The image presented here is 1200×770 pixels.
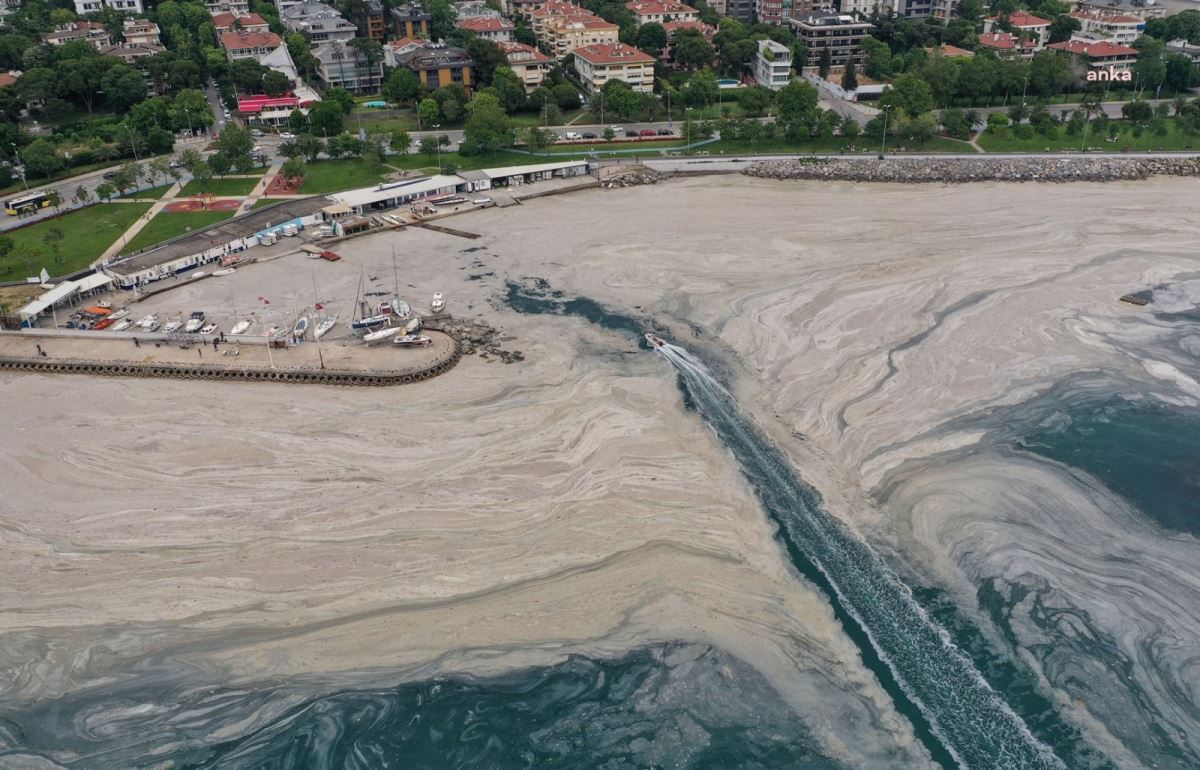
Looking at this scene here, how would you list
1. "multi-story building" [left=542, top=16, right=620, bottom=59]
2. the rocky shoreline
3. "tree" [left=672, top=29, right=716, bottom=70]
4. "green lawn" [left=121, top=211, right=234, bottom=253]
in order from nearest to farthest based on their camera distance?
"green lawn" [left=121, top=211, right=234, bottom=253] → the rocky shoreline → "tree" [left=672, top=29, right=716, bottom=70] → "multi-story building" [left=542, top=16, right=620, bottom=59]

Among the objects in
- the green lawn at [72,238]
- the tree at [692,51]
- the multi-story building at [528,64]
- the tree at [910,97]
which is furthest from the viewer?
the tree at [692,51]

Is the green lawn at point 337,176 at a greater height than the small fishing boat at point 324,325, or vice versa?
the green lawn at point 337,176

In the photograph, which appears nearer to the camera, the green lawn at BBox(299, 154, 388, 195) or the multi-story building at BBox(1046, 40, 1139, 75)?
the green lawn at BBox(299, 154, 388, 195)

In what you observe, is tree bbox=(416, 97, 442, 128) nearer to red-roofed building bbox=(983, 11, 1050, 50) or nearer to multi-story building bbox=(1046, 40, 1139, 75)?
multi-story building bbox=(1046, 40, 1139, 75)

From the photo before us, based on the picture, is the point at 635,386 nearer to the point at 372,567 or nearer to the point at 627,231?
the point at 372,567

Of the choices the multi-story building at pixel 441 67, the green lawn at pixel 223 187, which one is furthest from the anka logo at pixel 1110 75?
the green lawn at pixel 223 187

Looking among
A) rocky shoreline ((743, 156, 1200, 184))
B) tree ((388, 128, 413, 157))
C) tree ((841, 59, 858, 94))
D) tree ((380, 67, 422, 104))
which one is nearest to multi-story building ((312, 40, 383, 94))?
tree ((380, 67, 422, 104))

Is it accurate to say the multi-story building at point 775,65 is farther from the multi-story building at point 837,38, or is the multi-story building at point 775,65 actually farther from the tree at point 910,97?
the tree at point 910,97

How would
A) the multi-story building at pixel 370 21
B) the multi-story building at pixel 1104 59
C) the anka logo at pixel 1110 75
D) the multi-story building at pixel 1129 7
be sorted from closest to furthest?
the anka logo at pixel 1110 75 < the multi-story building at pixel 1104 59 < the multi-story building at pixel 1129 7 < the multi-story building at pixel 370 21
